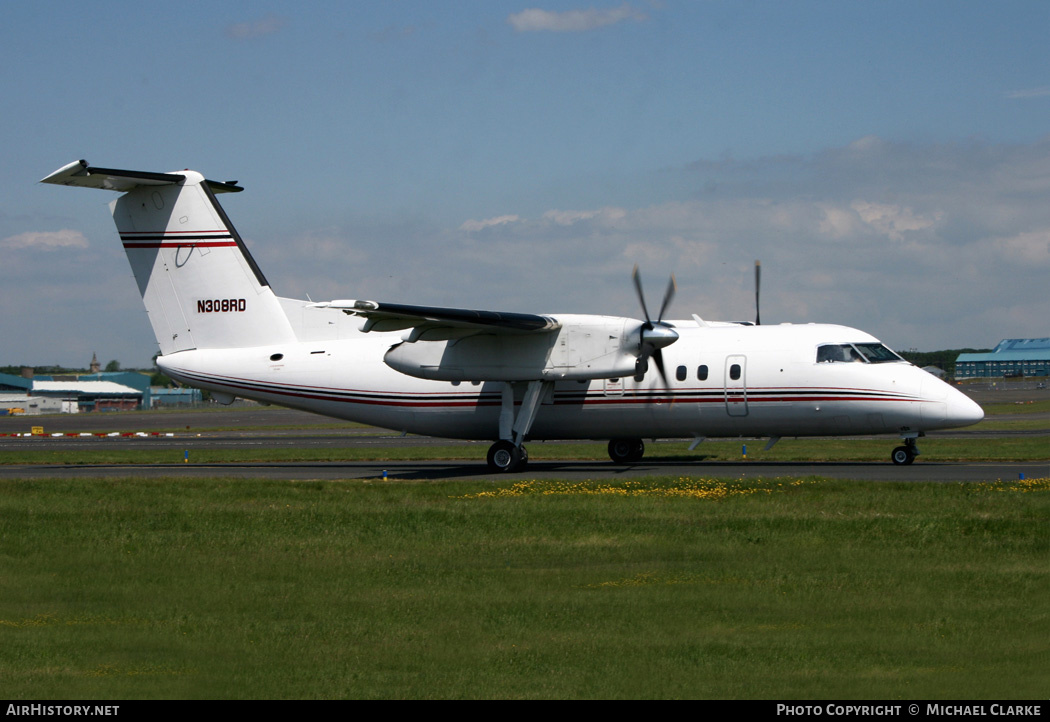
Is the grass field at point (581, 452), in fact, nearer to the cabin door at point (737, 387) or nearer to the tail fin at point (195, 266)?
the cabin door at point (737, 387)

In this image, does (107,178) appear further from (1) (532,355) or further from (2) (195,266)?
(1) (532,355)

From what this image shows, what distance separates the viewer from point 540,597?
11.4 m

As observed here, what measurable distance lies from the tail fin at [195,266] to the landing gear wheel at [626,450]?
10.00 m

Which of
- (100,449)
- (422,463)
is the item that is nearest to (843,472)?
(422,463)

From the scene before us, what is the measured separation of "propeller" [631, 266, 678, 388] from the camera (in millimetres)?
25750

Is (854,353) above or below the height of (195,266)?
below

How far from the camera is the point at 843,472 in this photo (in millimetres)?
24859

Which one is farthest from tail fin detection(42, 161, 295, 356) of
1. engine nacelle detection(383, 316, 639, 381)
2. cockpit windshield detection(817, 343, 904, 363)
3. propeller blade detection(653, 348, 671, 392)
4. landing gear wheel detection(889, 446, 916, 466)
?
landing gear wheel detection(889, 446, 916, 466)

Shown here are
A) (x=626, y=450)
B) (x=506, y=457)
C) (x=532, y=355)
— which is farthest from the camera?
(x=626, y=450)

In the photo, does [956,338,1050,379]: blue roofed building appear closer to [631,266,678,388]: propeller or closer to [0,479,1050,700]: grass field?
[631,266,678,388]: propeller

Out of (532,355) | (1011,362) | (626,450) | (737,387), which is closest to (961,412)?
(737,387)

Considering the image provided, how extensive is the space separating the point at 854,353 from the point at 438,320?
35.1ft
